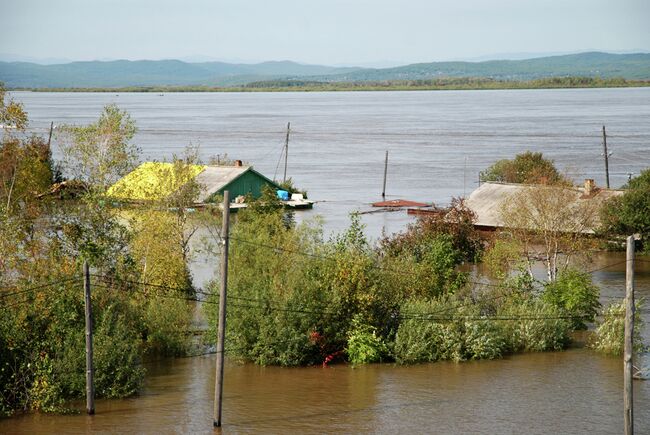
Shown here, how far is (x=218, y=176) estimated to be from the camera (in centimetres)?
4991

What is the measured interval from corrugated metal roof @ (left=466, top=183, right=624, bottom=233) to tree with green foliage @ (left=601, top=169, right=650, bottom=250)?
501mm

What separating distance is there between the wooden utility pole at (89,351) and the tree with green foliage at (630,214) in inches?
905

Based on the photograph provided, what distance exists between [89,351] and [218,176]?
3022cm

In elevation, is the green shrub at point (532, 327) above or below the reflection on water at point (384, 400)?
above

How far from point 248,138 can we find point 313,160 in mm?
23344

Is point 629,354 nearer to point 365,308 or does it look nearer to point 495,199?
point 365,308

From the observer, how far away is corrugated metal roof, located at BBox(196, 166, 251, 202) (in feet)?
160

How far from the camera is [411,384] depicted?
78.8 ft

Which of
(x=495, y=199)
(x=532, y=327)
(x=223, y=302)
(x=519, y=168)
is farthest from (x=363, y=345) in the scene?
(x=519, y=168)

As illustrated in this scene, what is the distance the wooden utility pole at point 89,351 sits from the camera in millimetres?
19484

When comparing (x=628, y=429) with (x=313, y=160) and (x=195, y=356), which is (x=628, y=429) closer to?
(x=195, y=356)

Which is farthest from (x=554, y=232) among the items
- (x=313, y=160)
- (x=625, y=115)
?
(x=625, y=115)

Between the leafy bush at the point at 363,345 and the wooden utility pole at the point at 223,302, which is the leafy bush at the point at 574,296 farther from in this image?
the wooden utility pole at the point at 223,302

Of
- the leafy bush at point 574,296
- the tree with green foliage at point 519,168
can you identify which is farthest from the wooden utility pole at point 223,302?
the tree with green foliage at point 519,168
